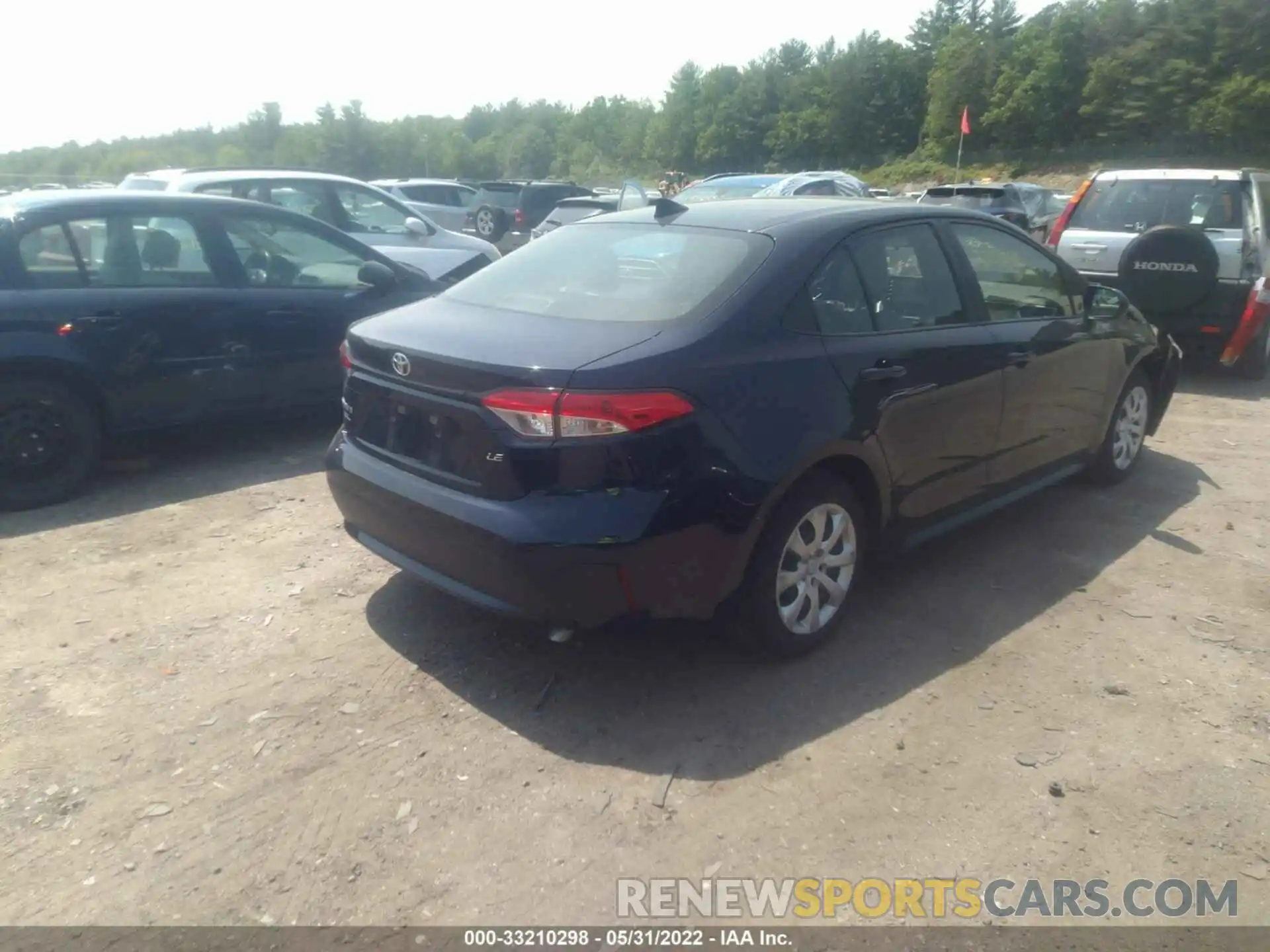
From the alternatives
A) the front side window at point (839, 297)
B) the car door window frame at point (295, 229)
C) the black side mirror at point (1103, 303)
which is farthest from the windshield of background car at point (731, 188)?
the front side window at point (839, 297)

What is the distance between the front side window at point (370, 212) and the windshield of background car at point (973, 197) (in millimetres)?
10772

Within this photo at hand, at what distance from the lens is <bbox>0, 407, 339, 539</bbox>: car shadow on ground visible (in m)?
5.22

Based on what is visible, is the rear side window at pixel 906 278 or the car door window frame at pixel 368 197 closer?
the rear side window at pixel 906 278

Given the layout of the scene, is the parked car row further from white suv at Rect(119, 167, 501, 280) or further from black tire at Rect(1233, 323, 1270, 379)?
black tire at Rect(1233, 323, 1270, 379)

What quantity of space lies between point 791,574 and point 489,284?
1709 millimetres

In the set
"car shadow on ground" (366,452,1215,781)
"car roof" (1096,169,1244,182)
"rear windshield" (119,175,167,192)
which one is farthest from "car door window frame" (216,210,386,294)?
"car roof" (1096,169,1244,182)

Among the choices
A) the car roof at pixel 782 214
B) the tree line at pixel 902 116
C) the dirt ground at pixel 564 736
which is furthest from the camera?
the tree line at pixel 902 116

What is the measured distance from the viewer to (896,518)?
13.2 feet

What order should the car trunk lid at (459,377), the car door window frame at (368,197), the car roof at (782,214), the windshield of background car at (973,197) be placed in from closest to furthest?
the car trunk lid at (459,377) → the car roof at (782,214) → the car door window frame at (368,197) → the windshield of background car at (973,197)

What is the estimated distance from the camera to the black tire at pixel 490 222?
20750 mm

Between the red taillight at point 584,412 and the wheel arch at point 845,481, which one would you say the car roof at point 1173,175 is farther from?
the red taillight at point 584,412

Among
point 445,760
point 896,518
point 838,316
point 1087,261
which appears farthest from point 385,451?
point 1087,261

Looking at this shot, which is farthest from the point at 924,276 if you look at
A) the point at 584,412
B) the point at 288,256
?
the point at 288,256

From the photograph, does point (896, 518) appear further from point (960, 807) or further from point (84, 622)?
point (84, 622)
